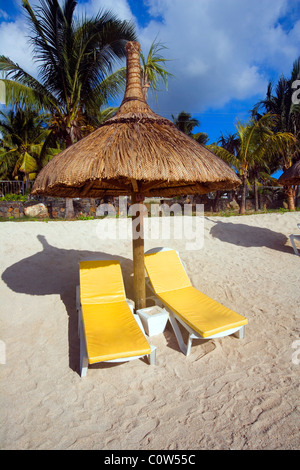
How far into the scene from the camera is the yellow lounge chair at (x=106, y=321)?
2.48 meters

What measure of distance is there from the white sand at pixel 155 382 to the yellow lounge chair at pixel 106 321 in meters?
0.33

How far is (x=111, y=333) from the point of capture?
283 centimetres

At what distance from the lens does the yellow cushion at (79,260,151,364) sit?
2.49 m

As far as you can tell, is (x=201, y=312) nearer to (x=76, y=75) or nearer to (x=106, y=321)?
(x=106, y=321)

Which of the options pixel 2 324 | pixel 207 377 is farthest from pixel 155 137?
pixel 2 324

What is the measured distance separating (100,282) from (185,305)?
1338 mm

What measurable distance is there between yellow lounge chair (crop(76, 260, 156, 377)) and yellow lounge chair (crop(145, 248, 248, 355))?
47cm

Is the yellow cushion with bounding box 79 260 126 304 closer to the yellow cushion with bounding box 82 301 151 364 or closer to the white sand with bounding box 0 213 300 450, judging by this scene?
the yellow cushion with bounding box 82 301 151 364

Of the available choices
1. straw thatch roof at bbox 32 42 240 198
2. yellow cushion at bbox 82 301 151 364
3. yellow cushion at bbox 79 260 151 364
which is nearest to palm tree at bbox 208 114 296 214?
straw thatch roof at bbox 32 42 240 198

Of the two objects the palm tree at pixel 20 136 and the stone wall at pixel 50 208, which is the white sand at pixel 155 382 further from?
the palm tree at pixel 20 136

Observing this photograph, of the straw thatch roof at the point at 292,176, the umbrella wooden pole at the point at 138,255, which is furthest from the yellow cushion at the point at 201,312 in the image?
the straw thatch roof at the point at 292,176

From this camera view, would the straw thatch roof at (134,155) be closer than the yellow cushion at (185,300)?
Yes

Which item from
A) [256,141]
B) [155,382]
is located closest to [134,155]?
[155,382]
